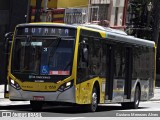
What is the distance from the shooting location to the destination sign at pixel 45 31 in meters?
19.4

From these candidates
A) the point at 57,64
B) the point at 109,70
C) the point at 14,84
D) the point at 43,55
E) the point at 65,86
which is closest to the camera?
the point at 65,86

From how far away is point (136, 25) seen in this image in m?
60.1

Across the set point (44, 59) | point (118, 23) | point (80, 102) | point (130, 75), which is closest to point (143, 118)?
point (80, 102)

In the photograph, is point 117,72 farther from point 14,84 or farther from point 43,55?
point 14,84

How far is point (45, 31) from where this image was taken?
19.6m

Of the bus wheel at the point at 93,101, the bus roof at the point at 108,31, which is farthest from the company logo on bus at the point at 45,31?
the bus wheel at the point at 93,101

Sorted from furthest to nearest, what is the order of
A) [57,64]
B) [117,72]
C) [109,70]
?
[117,72], [109,70], [57,64]

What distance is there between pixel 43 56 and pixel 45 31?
0.91m

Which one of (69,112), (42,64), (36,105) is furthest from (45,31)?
(69,112)

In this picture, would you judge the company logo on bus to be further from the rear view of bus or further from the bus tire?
the bus tire

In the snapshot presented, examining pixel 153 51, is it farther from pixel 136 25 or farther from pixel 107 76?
pixel 136 25

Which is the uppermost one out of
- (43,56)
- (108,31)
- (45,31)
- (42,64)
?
(45,31)

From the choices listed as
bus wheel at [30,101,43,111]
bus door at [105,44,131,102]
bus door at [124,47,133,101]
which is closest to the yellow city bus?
bus wheel at [30,101,43,111]

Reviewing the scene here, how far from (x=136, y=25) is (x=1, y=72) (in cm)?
2625
